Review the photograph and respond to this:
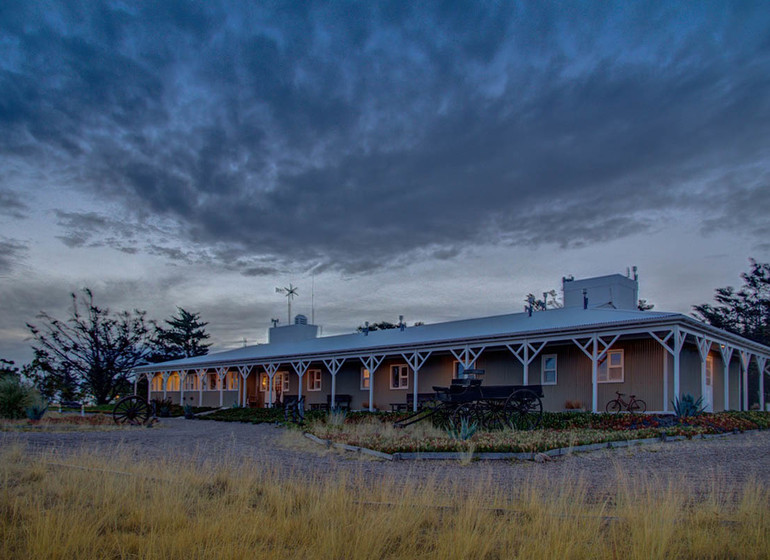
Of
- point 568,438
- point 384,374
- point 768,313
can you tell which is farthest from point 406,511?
point 768,313

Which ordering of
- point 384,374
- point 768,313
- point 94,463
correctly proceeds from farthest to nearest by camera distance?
point 768,313, point 384,374, point 94,463

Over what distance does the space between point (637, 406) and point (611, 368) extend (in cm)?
194

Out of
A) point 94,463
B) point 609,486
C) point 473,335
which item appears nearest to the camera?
point 609,486

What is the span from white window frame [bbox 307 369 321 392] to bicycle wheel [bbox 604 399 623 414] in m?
18.2

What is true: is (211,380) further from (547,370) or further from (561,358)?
(561,358)

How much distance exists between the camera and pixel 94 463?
9891 millimetres

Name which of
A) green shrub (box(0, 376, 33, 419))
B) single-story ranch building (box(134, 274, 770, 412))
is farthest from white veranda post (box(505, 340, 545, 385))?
green shrub (box(0, 376, 33, 419))

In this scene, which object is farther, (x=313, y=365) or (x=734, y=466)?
(x=313, y=365)

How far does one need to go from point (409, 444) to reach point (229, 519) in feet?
27.6

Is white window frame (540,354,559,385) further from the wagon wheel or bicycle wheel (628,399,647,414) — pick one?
the wagon wheel

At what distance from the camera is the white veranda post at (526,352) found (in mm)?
22500

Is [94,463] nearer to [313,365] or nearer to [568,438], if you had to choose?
[568,438]

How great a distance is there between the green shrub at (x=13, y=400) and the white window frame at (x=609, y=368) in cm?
2201

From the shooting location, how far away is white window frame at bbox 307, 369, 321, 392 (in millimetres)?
36875
